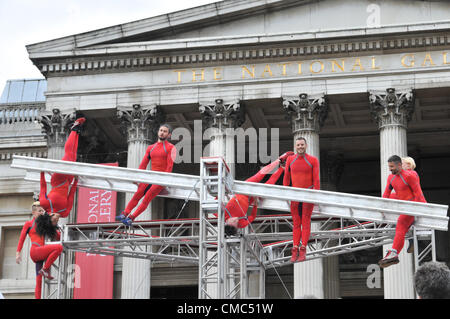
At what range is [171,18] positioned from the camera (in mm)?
34594

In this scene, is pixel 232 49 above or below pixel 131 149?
above

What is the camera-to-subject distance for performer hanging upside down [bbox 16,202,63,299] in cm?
2034

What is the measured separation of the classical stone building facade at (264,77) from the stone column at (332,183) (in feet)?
0.24

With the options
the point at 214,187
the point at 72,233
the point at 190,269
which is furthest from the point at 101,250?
the point at 190,269

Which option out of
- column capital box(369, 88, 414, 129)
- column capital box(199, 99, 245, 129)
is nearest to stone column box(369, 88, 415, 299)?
column capital box(369, 88, 414, 129)

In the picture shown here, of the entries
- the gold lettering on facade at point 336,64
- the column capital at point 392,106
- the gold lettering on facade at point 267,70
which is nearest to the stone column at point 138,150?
the gold lettering on facade at point 267,70

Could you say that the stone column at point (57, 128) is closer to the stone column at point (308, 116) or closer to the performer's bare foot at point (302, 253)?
the stone column at point (308, 116)

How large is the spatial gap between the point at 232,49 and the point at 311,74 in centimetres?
330

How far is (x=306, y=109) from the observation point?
33.3 m

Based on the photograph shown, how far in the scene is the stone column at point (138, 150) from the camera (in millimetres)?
32938

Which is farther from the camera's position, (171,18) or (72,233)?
(171,18)

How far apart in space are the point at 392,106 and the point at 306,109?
10.7 feet
